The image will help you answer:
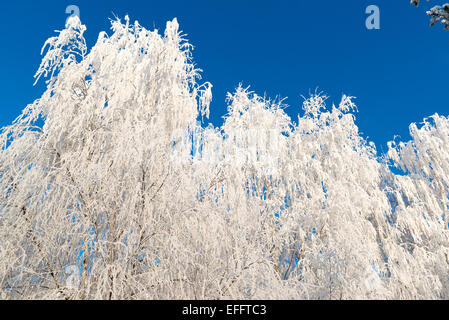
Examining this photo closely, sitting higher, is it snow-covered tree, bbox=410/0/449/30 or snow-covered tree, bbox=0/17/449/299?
snow-covered tree, bbox=410/0/449/30

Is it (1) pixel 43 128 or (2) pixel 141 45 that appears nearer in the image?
(1) pixel 43 128

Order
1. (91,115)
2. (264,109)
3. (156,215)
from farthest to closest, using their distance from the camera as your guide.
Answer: (264,109), (91,115), (156,215)

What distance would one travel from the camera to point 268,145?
24.0 ft

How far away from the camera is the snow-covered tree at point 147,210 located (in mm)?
2801

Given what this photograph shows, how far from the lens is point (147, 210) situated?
2908 millimetres

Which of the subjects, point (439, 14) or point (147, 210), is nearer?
point (147, 210)

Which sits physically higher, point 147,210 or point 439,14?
point 439,14

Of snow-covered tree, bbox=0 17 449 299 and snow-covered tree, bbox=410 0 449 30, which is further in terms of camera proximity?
snow-covered tree, bbox=410 0 449 30

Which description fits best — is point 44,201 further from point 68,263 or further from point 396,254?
point 396,254

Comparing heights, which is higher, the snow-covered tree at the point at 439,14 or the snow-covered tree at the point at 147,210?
the snow-covered tree at the point at 439,14

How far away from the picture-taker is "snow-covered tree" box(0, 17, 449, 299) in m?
2.80

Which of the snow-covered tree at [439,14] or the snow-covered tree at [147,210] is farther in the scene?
the snow-covered tree at [439,14]
